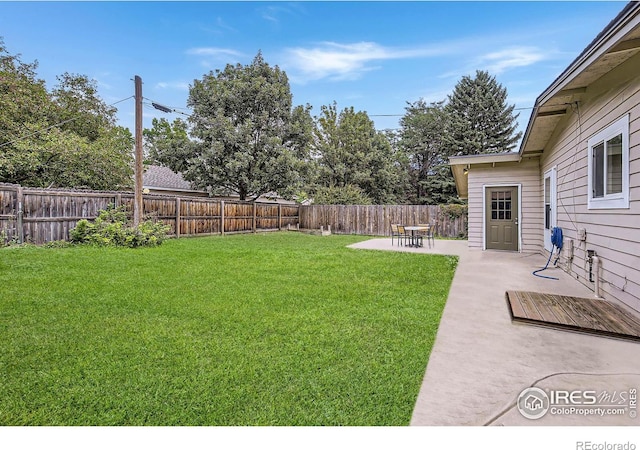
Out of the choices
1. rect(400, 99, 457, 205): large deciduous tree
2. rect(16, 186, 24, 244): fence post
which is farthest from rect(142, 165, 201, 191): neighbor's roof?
rect(400, 99, 457, 205): large deciduous tree

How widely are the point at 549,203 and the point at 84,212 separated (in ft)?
39.0

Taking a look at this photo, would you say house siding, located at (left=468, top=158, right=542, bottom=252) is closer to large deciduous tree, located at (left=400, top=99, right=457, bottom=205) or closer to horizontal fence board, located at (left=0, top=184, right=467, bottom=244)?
horizontal fence board, located at (left=0, top=184, right=467, bottom=244)

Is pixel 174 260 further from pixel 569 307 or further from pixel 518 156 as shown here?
pixel 518 156

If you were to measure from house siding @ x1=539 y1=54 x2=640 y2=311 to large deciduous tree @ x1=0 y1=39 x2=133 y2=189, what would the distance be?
1542 cm

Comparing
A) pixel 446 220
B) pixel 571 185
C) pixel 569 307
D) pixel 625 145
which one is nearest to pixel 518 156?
pixel 571 185

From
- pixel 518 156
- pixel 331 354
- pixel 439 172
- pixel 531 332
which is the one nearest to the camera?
pixel 331 354

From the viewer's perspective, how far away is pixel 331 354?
2.51 metres

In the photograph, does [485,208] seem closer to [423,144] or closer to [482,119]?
[482,119]

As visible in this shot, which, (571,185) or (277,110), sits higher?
(277,110)

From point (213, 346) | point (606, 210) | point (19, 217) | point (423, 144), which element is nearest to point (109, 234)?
point (19, 217)

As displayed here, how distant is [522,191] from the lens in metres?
8.80

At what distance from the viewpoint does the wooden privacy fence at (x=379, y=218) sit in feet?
48.4

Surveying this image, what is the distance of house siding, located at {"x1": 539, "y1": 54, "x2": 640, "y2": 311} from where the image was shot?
11.1 feet
